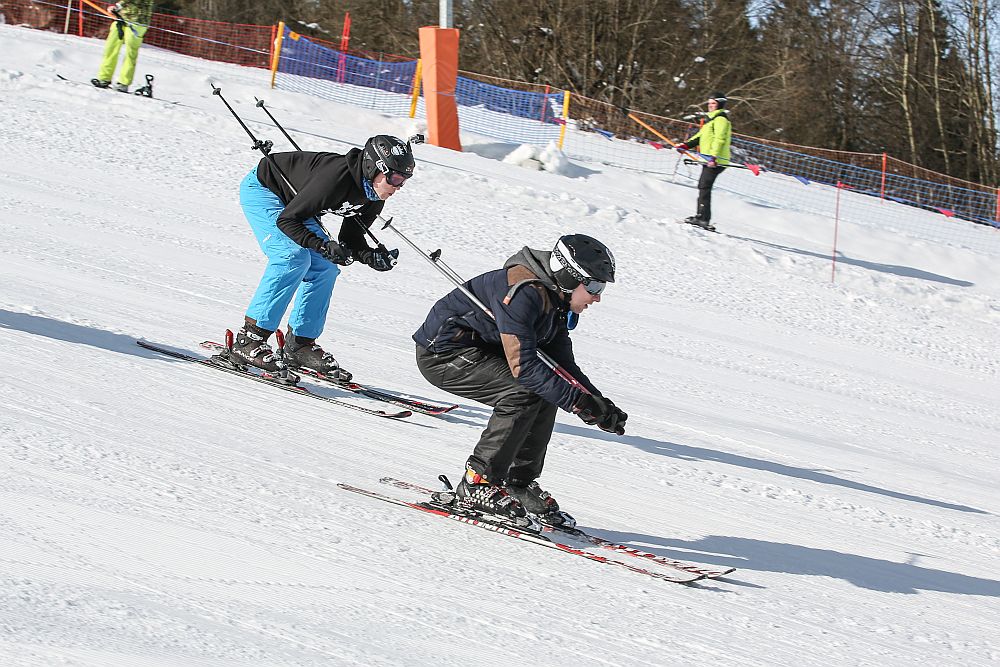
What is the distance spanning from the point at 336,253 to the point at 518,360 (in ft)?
7.13

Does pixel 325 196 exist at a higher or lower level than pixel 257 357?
higher

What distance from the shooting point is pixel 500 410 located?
Result: 458 centimetres

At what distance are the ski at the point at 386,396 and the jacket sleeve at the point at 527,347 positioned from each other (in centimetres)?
231

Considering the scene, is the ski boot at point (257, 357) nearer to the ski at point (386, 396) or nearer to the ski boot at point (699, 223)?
the ski at point (386, 396)

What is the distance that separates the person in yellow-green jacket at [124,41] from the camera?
1670 cm

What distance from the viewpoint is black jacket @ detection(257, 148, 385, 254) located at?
625 cm

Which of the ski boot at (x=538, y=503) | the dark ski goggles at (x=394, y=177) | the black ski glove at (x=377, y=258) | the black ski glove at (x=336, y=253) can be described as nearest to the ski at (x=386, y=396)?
the black ski glove at (x=377, y=258)

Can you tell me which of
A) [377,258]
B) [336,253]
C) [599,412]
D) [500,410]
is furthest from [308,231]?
[599,412]


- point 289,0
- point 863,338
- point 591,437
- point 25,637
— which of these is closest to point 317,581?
point 25,637

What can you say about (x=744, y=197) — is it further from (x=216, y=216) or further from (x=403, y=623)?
(x=403, y=623)

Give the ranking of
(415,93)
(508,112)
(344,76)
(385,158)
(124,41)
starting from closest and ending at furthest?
(385,158), (124,41), (415,93), (508,112), (344,76)

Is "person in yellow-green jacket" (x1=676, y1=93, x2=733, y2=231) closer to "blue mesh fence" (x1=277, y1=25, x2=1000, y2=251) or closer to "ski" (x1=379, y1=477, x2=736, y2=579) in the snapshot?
"blue mesh fence" (x1=277, y1=25, x2=1000, y2=251)

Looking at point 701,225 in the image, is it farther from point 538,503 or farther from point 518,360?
point 518,360

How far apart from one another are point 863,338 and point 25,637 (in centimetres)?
1050
